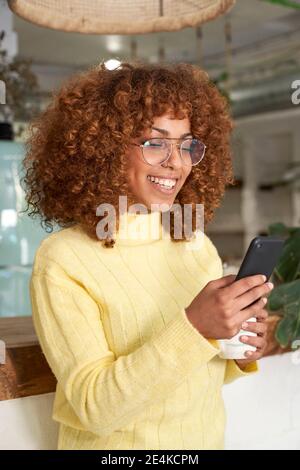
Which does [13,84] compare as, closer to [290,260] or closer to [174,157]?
[290,260]

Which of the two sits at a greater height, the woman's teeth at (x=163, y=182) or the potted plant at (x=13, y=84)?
the potted plant at (x=13, y=84)

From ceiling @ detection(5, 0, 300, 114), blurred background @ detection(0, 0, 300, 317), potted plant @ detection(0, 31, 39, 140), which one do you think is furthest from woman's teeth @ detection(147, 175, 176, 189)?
ceiling @ detection(5, 0, 300, 114)

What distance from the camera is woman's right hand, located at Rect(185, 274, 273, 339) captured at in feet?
3.11

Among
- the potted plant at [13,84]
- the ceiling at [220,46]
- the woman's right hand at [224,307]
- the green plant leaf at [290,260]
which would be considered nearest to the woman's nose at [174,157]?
the woman's right hand at [224,307]

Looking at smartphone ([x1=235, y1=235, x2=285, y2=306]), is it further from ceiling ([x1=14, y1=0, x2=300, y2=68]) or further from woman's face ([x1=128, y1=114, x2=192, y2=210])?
ceiling ([x1=14, y1=0, x2=300, y2=68])

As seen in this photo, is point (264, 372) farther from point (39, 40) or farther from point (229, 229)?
point (229, 229)

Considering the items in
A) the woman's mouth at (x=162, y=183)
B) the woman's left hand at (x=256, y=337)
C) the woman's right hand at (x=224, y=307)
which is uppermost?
the woman's mouth at (x=162, y=183)

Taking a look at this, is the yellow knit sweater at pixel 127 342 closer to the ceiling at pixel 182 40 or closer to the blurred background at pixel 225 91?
the blurred background at pixel 225 91

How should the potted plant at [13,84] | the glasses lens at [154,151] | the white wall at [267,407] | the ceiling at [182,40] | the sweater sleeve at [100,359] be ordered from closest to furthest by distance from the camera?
the sweater sleeve at [100,359]
the glasses lens at [154,151]
the white wall at [267,407]
the potted plant at [13,84]
the ceiling at [182,40]

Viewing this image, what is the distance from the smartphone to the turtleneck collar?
216mm

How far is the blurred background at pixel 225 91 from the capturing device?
10.2 ft

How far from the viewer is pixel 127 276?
1.08 meters

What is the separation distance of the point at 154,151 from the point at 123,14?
903 mm
